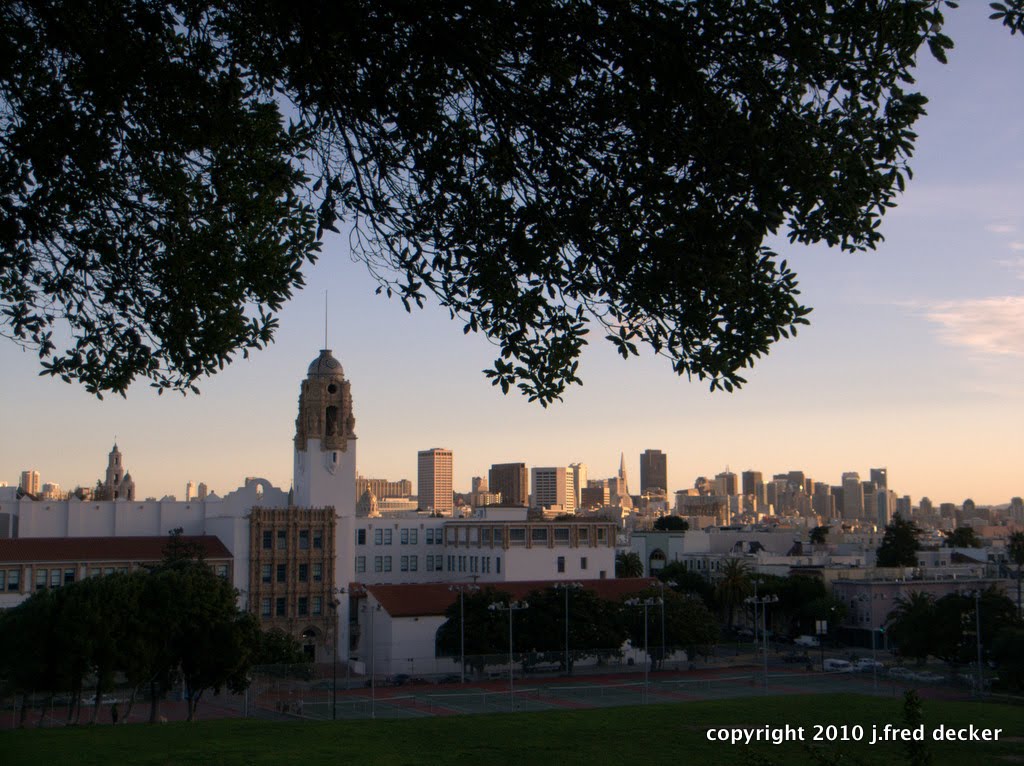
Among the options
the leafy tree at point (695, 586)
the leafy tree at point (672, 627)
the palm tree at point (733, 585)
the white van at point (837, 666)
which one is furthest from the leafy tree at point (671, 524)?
the white van at point (837, 666)

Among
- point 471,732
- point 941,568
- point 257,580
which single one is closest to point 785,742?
point 471,732

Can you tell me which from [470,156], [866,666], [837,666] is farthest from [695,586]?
[470,156]

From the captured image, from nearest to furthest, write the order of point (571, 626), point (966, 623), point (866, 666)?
point (966, 623), point (866, 666), point (571, 626)

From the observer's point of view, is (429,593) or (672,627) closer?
(672,627)

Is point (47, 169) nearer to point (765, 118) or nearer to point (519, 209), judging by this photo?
point (519, 209)

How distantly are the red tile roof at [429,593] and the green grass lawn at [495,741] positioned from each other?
28.9m

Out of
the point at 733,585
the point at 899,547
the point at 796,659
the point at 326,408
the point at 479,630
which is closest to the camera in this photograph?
the point at 479,630

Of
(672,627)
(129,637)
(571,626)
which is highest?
(129,637)

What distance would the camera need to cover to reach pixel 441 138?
9383mm

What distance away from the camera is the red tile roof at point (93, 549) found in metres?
58.8

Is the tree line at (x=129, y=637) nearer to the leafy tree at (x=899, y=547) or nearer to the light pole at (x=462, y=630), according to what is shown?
the light pole at (x=462, y=630)

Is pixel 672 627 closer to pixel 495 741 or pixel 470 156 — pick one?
pixel 495 741

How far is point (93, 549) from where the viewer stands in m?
60.7

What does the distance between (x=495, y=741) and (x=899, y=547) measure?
8178cm
